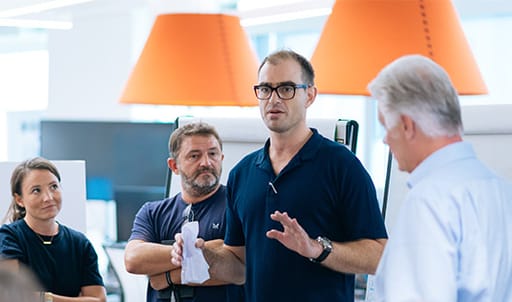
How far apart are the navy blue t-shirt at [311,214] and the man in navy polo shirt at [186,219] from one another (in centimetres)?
36

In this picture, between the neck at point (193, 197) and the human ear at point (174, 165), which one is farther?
the human ear at point (174, 165)

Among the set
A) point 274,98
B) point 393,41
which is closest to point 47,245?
point 274,98

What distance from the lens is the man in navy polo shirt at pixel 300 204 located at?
258cm

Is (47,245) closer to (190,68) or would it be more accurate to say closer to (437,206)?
(190,68)

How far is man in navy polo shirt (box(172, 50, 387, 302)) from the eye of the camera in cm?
258

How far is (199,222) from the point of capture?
10.3 ft

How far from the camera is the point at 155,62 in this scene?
392cm

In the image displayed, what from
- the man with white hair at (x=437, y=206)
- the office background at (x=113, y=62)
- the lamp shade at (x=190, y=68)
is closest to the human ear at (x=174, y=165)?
the lamp shade at (x=190, y=68)

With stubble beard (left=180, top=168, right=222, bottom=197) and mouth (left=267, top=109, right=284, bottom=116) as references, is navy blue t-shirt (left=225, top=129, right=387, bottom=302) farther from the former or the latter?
stubble beard (left=180, top=168, right=222, bottom=197)

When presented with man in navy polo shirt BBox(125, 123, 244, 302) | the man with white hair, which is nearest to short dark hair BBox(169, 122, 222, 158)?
man in navy polo shirt BBox(125, 123, 244, 302)

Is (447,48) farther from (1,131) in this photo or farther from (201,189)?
(1,131)

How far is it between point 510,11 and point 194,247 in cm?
507

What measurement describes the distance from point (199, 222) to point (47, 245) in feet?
2.03

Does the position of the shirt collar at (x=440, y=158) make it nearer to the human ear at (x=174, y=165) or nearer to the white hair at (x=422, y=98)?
the white hair at (x=422, y=98)
